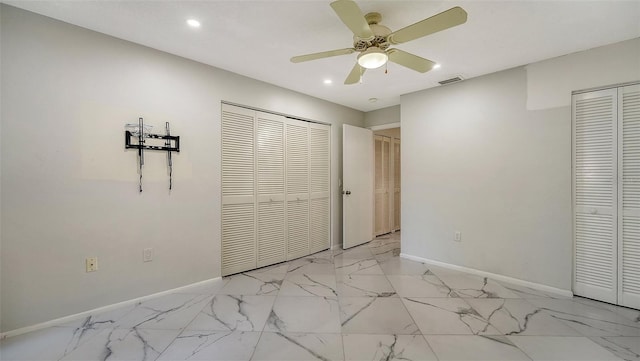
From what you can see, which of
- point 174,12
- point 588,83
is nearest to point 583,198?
point 588,83

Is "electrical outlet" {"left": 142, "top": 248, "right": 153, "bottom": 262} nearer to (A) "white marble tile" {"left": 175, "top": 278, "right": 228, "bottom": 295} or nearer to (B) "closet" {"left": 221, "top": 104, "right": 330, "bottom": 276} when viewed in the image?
(A) "white marble tile" {"left": 175, "top": 278, "right": 228, "bottom": 295}

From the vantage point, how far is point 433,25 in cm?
153

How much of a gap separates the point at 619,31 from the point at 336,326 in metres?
3.41

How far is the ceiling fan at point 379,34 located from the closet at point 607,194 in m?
1.90

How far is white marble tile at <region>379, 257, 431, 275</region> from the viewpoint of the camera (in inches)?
125

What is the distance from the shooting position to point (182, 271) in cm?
265

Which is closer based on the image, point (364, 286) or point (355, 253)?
point (364, 286)

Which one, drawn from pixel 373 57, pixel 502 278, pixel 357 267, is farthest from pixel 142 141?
pixel 502 278

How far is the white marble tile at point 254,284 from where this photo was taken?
2.61m

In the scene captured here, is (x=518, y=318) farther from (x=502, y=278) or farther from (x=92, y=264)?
(x=92, y=264)

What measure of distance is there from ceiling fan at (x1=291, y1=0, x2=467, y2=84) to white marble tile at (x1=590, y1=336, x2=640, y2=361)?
7.74ft

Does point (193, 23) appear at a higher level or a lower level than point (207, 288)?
higher

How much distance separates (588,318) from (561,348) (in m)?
0.71

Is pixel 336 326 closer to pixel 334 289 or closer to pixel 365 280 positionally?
pixel 334 289
